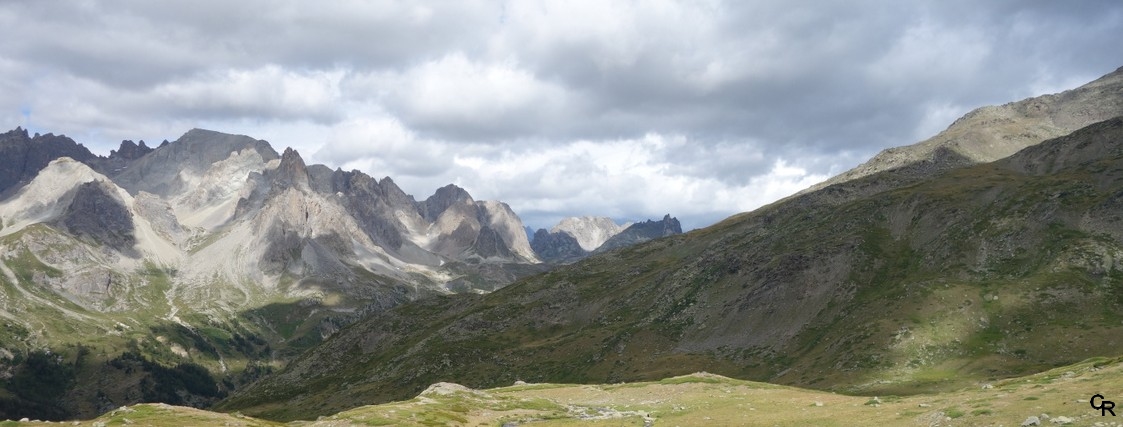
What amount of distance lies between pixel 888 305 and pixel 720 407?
249 ft

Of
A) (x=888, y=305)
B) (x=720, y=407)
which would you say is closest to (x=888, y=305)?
(x=888, y=305)

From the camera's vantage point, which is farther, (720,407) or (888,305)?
(888,305)

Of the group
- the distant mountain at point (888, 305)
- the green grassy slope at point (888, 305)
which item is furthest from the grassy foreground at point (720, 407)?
the green grassy slope at point (888, 305)

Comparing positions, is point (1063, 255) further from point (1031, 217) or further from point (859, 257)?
point (859, 257)

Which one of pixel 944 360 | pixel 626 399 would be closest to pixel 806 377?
pixel 944 360

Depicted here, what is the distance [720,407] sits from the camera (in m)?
67.2

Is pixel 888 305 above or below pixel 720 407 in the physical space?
above

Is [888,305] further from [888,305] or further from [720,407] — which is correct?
[720,407]

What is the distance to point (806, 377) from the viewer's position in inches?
4500

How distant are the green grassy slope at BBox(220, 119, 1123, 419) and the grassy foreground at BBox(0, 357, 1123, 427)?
31560 mm

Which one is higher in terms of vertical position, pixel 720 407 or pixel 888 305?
pixel 888 305

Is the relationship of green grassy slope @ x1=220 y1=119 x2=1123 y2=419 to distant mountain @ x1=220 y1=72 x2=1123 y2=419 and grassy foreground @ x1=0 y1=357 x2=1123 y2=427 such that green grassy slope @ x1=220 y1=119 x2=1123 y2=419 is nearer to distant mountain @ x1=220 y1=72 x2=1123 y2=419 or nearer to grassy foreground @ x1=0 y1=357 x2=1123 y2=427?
distant mountain @ x1=220 y1=72 x2=1123 y2=419

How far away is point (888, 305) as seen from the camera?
127875mm

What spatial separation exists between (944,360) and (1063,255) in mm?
40549
